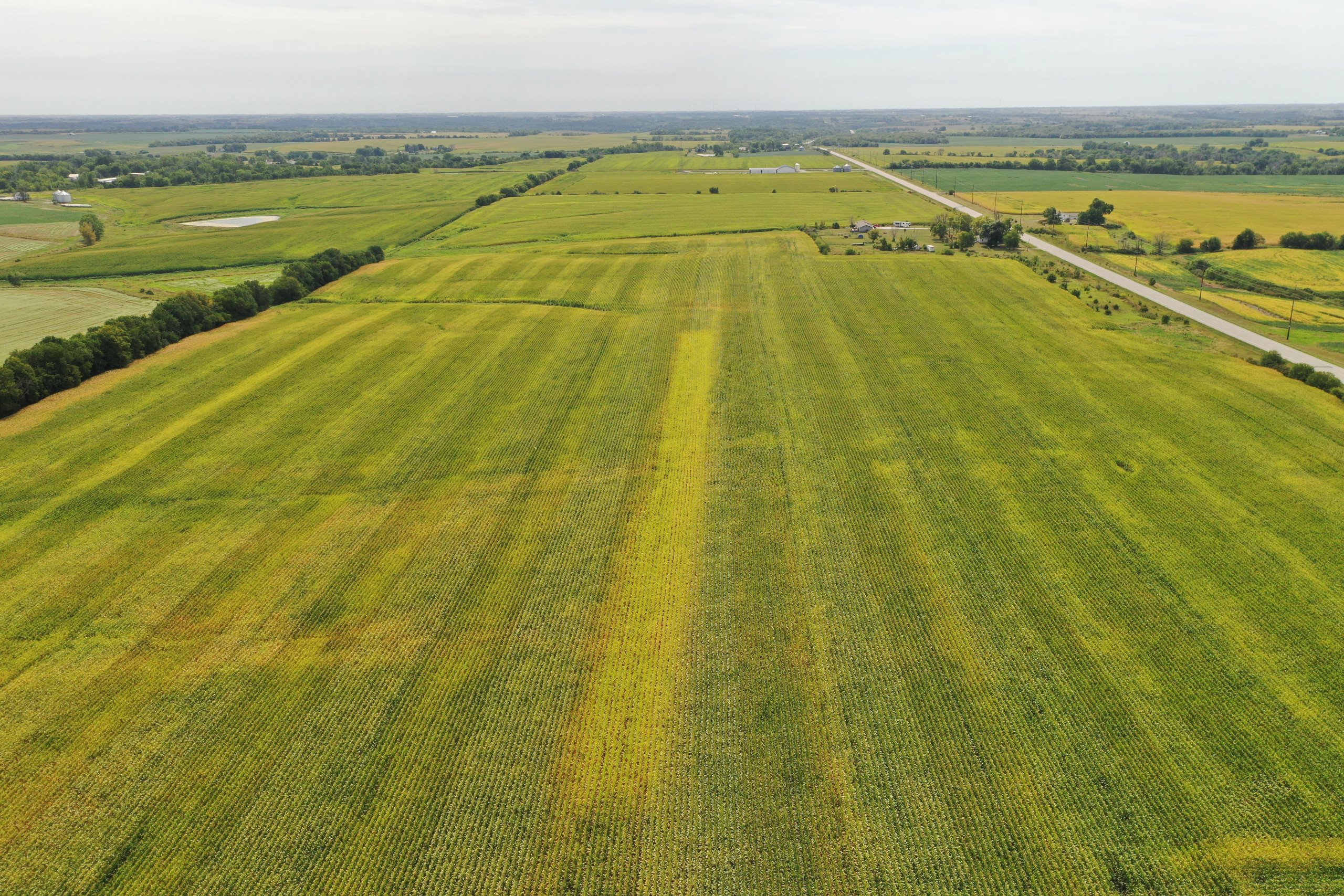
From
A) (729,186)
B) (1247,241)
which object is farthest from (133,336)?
(729,186)

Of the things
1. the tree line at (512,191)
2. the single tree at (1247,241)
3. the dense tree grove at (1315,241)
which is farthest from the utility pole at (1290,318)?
the tree line at (512,191)

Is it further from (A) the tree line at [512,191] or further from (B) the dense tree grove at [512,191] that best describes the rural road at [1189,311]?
(B) the dense tree grove at [512,191]

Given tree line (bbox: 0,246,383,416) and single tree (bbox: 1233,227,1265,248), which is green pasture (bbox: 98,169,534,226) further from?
single tree (bbox: 1233,227,1265,248)

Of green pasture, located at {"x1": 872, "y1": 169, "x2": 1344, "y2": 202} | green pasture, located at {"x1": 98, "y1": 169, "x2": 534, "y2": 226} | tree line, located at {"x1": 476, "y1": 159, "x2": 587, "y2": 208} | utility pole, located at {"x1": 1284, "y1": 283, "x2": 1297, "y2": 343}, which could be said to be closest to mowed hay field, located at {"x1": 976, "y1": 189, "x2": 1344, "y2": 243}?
green pasture, located at {"x1": 872, "y1": 169, "x2": 1344, "y2": 202}

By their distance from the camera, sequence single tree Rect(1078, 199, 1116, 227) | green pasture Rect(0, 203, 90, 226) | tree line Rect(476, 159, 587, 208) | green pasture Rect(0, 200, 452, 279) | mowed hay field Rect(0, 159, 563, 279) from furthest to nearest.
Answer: tree line Rect(476, 159, 587, 208)
green pasture Rect(0, 203, 90, 226)
single tree Rect(1078, 199, 1116, 227)
mowed hay field Rect(0, 159, 563, 279)
green pasture Rect(0, 200, 452, 279)

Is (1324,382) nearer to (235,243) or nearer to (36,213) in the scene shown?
(235,243)

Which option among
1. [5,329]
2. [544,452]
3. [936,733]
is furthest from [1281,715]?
[5,329]
